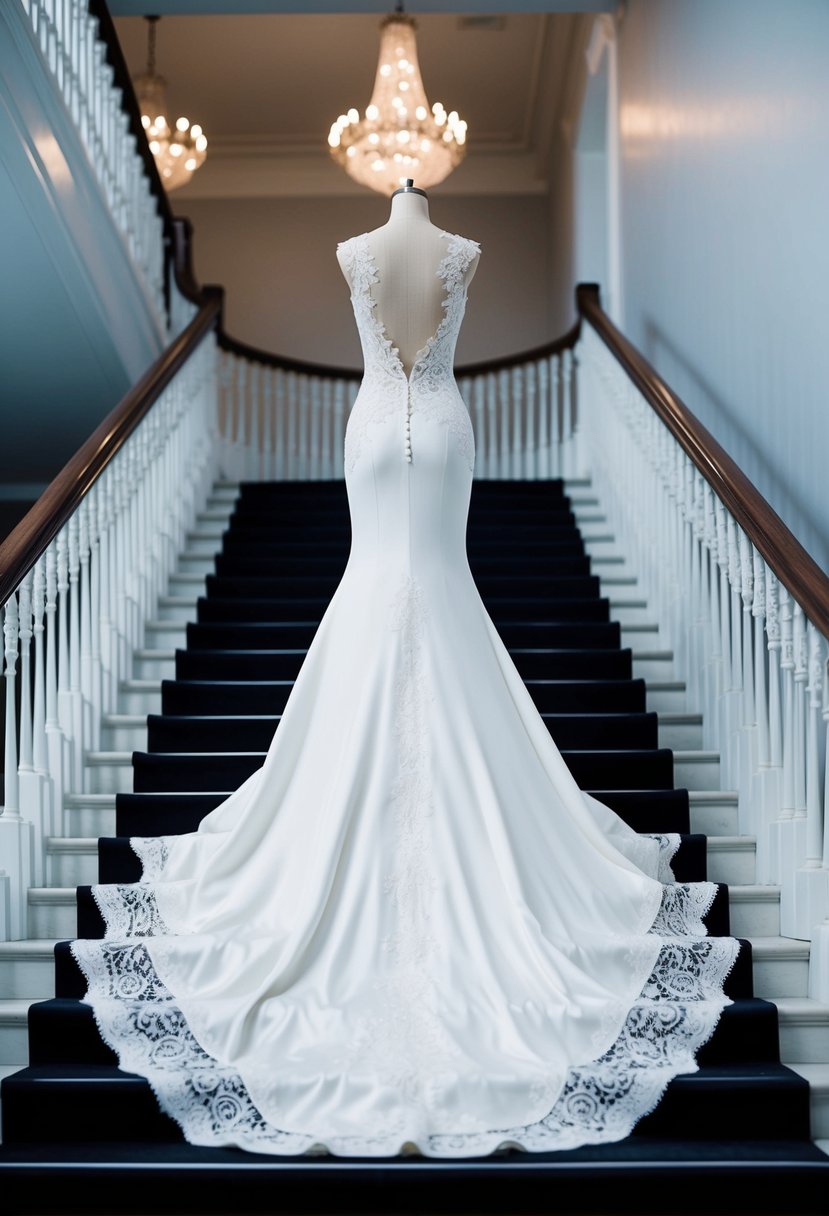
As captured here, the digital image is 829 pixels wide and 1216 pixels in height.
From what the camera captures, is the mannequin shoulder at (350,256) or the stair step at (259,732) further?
the stair step at (259,732)

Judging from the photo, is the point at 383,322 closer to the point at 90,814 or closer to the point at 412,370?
the point at 412,370

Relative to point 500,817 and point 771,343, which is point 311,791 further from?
point 771,343

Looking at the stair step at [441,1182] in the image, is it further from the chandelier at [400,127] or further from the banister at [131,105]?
the chandelier at [400,127]

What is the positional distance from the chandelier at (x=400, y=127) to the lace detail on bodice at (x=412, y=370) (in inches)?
152

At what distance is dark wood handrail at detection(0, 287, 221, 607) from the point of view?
12.4ft

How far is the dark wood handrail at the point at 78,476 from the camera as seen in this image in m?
3.78

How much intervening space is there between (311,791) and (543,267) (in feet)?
30.4

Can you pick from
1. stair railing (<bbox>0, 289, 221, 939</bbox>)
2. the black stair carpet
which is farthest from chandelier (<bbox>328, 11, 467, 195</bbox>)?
the black stair carpet

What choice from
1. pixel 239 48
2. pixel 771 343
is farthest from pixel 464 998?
pixel 239 48

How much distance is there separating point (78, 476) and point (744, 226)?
9.06ft

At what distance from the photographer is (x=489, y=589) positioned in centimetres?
586

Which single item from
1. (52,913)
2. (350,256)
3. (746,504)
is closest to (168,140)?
(350,256)

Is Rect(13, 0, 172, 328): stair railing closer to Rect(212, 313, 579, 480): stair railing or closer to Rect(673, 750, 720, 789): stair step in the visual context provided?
Rect(212, 313, 579, 480): stair railing

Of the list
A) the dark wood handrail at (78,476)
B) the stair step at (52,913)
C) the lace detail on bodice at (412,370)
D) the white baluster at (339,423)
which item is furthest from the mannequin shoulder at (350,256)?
the white baluster at (339,423)
